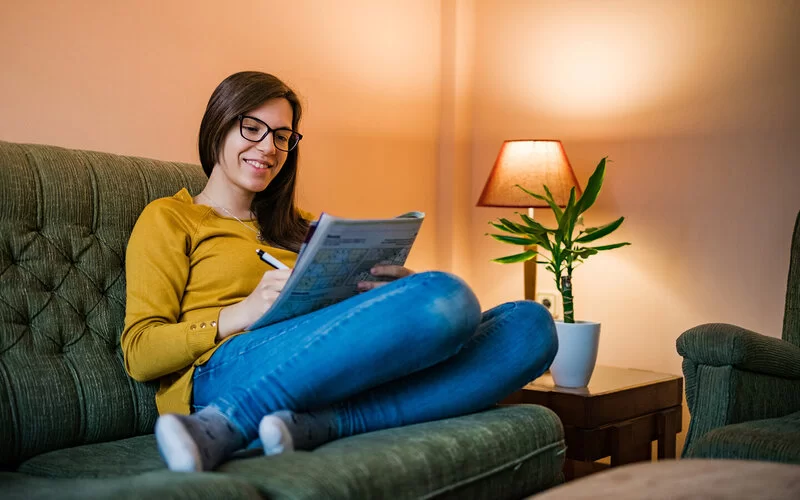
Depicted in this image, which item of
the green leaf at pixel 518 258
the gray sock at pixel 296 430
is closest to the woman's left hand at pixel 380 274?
the gray sock at pixel 296 430

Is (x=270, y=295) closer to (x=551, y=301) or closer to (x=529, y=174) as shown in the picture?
(x=529, y=174)

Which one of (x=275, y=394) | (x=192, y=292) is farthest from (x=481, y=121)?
(x=275, y=394)

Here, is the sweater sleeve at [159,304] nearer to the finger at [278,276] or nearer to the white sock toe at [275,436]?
the finger at [278,276]

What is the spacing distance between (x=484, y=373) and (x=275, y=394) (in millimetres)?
387

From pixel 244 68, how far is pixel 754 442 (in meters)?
1.69

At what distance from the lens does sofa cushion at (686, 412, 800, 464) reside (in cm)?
166

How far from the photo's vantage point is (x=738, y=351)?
1.93 meters

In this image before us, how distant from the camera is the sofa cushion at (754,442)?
1663 mm

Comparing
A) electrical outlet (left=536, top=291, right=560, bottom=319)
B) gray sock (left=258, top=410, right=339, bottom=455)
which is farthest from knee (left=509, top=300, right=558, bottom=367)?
electrical outlet (left=536, top=291, right=560, bottom=319)

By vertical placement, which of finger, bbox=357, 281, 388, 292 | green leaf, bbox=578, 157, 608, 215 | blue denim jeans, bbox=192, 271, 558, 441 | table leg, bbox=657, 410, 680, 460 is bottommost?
table leg, bbox=657, 410, 680, 460

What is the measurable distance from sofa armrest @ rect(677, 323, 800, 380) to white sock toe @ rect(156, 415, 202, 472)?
1218mm

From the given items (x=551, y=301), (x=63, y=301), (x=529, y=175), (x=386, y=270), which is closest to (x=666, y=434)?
(x=551, y=301)

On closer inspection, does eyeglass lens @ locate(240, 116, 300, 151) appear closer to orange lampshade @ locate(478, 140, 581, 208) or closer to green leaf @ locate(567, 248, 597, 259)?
green leaf @ locate(567, 248, 597, 259)

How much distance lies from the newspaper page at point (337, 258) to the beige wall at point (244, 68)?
37.6 inches
